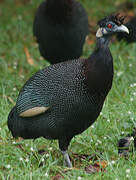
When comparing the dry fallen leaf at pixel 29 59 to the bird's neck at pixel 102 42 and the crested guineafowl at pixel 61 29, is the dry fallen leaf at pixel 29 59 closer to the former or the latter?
the crested guineafowl at pixel 61 29

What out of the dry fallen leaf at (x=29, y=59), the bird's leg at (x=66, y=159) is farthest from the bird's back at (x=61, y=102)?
the dry fallen leaf at (x=29, y=59)

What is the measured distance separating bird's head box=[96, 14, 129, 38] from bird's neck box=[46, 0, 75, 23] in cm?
211

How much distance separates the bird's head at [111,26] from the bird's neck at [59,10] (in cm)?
211

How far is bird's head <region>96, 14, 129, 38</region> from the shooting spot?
3.73 metres

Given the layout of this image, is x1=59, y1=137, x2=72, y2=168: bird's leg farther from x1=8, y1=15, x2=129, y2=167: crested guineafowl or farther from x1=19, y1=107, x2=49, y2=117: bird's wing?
x1=19, y1=107, x2=49, y2=117: bird's wing

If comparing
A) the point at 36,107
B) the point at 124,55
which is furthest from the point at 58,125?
the point at 124,55

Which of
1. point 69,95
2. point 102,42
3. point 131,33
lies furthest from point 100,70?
point 131,33

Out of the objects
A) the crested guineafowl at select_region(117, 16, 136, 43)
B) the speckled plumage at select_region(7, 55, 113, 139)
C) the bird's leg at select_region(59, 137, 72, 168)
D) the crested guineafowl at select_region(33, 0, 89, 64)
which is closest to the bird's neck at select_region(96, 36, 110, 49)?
the speckled plumage at select_region(7, 55, 113, 139)

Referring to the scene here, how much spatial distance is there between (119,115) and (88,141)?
2.05 feet

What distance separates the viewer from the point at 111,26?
374cm

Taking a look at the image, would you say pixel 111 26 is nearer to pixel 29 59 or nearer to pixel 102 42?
pixel 102 42

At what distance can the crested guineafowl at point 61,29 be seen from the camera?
19.1 feet

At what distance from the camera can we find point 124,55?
24.6 ft

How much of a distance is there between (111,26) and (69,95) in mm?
705
